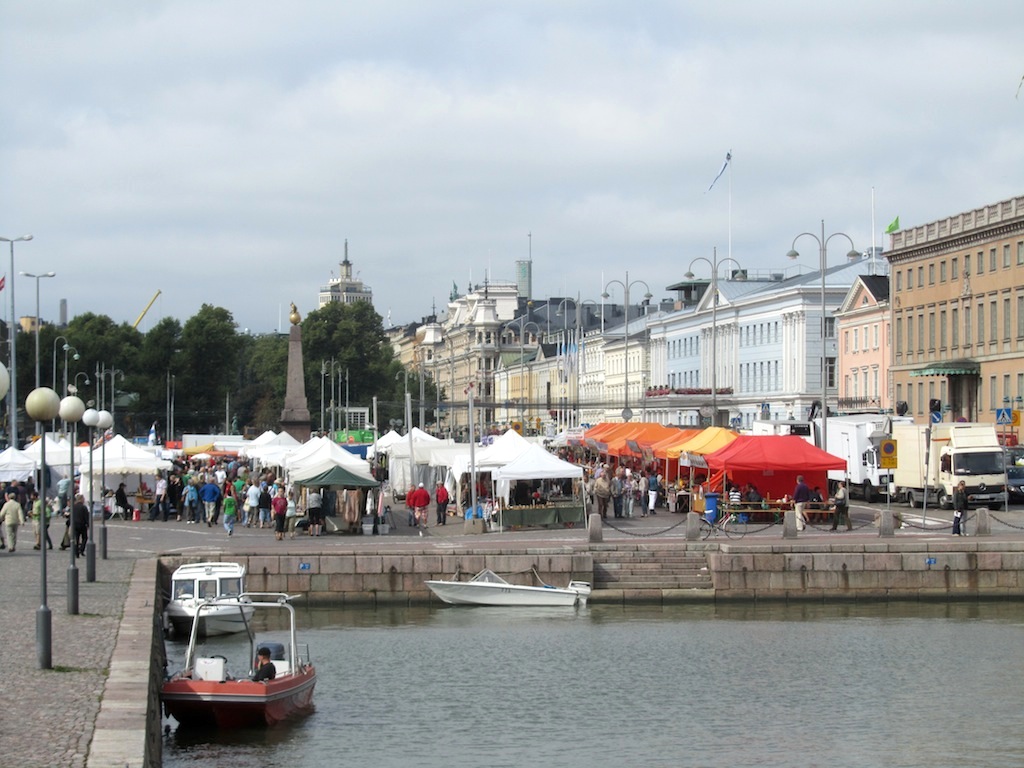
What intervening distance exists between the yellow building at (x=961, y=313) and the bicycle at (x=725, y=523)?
28.4m

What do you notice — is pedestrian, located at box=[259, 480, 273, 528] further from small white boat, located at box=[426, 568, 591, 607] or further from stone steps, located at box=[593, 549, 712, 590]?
small white boat, located at box=[426, 568, 591, 607]

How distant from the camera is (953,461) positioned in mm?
53250

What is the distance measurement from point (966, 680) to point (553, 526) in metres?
22.2

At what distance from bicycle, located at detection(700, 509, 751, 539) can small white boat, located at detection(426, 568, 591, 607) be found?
6.83 m

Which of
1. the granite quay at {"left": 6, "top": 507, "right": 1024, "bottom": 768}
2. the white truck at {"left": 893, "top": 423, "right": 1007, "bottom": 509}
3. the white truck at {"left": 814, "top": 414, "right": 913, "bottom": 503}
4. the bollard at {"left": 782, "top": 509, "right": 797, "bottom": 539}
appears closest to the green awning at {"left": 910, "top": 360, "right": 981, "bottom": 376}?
the white truck at {"left": 814, "top": 414, "right": 913, "bottom": 503}

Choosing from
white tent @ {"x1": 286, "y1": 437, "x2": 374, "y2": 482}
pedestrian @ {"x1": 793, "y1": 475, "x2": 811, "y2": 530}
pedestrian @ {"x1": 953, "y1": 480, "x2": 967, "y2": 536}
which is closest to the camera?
pedestrian @ {"x1": 953, "y1": 480, "x2": 967, "y2": 536}

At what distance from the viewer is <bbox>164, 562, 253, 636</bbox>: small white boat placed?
31703mm

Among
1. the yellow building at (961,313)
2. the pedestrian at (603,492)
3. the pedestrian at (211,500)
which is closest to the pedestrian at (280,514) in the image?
the pedestrian at (211,500)

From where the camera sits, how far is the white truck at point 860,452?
197 ft

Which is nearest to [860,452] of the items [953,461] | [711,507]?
[953,461]

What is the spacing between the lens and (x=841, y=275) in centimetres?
11700

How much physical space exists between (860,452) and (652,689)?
114 feet

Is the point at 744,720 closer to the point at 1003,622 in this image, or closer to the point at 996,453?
the point at 1003,622

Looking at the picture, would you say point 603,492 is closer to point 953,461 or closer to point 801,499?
point 801,499
